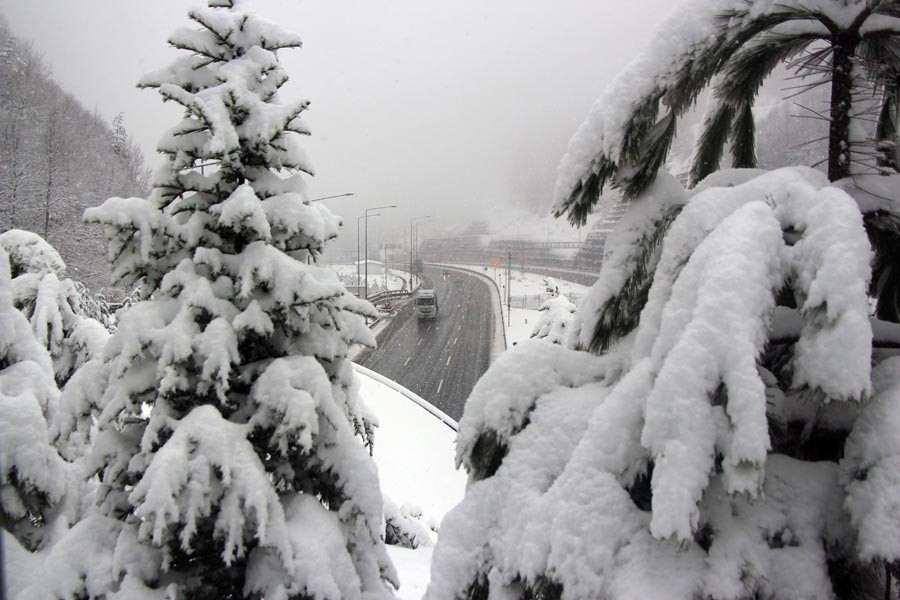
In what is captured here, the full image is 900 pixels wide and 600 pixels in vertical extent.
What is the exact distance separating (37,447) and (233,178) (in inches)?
109

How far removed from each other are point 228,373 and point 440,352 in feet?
94.0

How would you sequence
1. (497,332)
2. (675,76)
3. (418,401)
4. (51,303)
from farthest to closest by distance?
(497,332), (418,401), (51,303), (675,76)

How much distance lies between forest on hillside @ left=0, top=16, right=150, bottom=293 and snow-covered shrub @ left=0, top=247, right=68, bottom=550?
22525 millimetres

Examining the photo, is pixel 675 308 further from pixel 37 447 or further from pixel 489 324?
pixel 489 324

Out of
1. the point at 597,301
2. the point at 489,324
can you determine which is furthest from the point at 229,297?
the point at 489,324

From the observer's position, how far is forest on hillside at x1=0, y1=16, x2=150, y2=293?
30.4m

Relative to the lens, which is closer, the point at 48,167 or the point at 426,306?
the point at 48,167

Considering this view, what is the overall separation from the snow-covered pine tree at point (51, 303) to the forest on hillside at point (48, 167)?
19.6m

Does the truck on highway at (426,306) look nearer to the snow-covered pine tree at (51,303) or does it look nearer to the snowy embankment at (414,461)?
the snowy embankment at (414,461)

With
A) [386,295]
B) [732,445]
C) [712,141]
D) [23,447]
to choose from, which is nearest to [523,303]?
[386,295]

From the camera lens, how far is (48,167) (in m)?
33.5

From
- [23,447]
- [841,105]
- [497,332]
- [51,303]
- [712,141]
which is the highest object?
[841,105]

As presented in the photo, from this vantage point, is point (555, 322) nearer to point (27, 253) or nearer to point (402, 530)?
Answer: point (402, 530)

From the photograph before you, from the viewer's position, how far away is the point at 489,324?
132ft
